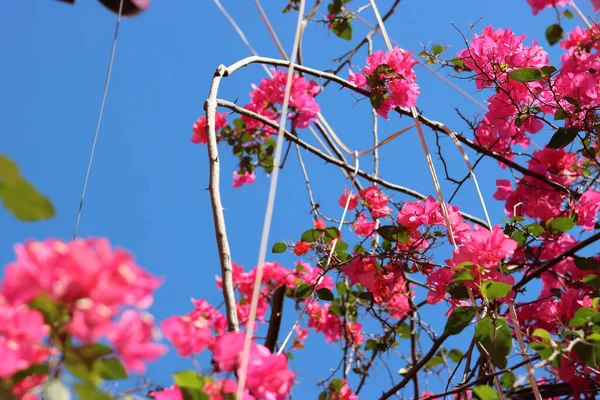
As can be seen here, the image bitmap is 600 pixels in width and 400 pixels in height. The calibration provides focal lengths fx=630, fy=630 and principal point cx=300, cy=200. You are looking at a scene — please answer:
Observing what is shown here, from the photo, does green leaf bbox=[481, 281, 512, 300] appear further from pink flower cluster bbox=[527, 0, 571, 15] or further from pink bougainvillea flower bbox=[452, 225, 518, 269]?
pink flower cluster bbox=[527, 0, 571, 15]

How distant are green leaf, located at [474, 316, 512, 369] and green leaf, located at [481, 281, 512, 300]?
0.03 meters

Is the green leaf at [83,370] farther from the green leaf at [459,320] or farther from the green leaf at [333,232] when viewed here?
the green leaf at [333,232]

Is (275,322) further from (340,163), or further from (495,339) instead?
(340,163)

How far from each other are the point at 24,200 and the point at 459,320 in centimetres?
61

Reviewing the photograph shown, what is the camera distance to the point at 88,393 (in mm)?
369

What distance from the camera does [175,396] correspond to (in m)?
0.54

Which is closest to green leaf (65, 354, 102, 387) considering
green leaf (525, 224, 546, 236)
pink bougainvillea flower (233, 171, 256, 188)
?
green leaf (525, 224, 546, 236)

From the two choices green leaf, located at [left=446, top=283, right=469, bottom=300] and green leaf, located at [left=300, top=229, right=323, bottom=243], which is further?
green leaf, located at [left=300, top=229, right=323, bottom=243]

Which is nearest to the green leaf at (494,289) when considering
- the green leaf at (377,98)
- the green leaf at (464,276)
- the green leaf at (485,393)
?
the green leaf at (464,276)

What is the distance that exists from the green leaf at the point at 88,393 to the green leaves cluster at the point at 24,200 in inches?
4.1

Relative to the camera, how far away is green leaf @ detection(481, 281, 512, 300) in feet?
2.56

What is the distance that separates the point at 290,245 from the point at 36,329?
902 mm

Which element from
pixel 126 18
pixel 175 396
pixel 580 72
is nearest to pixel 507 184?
pixel 580 72

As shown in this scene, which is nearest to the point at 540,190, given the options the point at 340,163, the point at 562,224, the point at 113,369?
the point at 562,224
